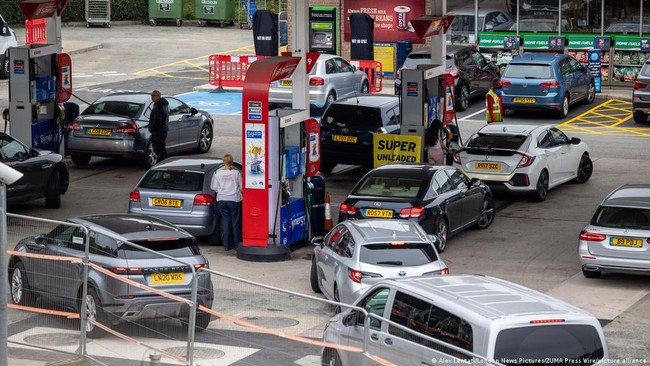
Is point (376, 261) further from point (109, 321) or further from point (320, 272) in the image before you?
point (109, 321)

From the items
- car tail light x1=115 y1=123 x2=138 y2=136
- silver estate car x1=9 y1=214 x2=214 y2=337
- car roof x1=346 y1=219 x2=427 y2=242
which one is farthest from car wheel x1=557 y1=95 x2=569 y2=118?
silver estate car x1=9 y1=214 x2=214 y2=337

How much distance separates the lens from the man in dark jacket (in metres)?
25.6

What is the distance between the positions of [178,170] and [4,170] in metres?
10.9

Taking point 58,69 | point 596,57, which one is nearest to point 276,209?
point 58,69

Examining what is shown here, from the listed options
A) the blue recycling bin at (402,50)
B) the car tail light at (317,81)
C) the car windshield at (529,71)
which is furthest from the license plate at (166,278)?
the blue recycling bin at (402,50)

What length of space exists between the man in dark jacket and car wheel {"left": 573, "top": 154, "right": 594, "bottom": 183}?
836 cm

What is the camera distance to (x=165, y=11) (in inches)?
2194

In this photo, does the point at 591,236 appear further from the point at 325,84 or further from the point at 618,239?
the point at 325,84

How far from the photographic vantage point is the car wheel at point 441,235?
780 inches

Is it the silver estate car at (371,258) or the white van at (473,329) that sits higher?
the white van at (473,329)

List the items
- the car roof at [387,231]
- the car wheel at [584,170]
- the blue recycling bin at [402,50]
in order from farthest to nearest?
the blue recycling bin at [402,50]
the car wheel at [584,170]
the car roof at [387,231]

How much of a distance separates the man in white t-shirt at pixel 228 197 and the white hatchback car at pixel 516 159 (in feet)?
17.6

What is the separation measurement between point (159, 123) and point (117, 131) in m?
0.95

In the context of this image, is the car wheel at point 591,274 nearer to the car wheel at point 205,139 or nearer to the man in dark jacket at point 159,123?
the man in dark jacket at point 159,123
